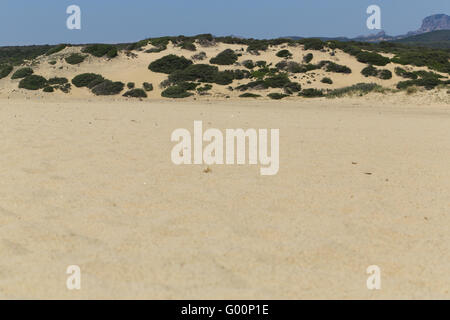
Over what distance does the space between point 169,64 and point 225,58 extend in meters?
4.79

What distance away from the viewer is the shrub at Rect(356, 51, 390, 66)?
39.9 metres

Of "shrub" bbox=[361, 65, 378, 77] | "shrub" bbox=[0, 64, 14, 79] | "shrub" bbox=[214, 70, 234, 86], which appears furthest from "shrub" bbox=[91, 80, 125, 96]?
"shrub" bbox=[361, 65, 378, 77]

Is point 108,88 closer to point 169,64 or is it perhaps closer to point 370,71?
point 169,64

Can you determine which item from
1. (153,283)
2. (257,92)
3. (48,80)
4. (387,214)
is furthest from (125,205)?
(48,80)

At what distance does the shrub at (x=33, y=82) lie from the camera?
3394 cm

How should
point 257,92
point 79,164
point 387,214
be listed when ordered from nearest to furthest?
point 387,214, point 79,164, point 257,92

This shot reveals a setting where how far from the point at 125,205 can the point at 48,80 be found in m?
33.6

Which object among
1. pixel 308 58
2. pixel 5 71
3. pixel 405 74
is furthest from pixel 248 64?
pixel 5 71

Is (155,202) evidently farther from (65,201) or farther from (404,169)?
(404,169)

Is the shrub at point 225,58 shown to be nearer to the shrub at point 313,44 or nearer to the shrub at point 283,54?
the shrub at point 283,54

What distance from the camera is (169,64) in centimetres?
3859

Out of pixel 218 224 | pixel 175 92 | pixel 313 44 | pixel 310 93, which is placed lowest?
pixel 218 224

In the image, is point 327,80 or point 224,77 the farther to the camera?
point 327,80
